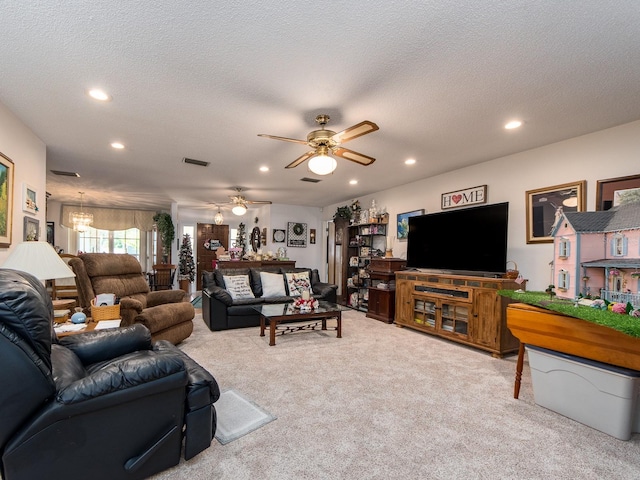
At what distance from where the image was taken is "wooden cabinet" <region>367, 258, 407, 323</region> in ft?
16.4

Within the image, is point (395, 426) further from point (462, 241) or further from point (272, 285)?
point (272, 285)

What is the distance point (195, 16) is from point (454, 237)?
12.3 ft

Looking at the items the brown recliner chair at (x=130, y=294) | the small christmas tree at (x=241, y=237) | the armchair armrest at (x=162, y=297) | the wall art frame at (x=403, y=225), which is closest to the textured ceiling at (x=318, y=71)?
the brown recliner chair at (x=130, y=294)

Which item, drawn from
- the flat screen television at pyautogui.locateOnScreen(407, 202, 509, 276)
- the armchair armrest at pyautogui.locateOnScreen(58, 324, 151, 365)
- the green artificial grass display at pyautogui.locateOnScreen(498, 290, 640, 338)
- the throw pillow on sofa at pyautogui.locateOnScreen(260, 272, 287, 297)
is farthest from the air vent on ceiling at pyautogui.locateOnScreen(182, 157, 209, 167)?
the green artificial grass display at pyautogui.locateOnScreen(498, 290, 640, 338)

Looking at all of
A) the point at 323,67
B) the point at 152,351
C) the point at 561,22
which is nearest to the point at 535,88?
the point at 561,22

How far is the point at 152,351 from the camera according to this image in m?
2.03

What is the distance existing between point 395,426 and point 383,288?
3.24 m

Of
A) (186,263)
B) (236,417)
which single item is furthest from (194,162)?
(186,263)

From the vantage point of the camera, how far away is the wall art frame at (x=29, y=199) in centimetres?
307

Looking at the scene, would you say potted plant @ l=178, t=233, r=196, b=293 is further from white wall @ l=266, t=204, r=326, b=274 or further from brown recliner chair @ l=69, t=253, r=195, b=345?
brown recliner chair @ l=69, t=253, r=195, b=345

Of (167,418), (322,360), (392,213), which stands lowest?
(322,360)

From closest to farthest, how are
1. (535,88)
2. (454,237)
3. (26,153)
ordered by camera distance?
(535,88) < (26,153) < (454,237)

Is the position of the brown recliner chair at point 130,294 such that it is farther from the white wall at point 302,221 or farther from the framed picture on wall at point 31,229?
the white wall at point 302,221

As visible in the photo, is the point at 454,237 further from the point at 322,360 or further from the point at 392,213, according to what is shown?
the point at 322,360
